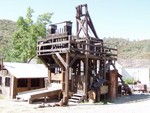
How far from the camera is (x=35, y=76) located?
92.2ft

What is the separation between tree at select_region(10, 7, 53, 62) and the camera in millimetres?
42156

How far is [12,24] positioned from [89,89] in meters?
98.7

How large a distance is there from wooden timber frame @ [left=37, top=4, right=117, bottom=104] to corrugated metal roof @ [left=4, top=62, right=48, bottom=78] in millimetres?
2174

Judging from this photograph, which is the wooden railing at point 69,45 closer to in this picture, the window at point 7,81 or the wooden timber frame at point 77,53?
the wooden timber frame at point 77,53

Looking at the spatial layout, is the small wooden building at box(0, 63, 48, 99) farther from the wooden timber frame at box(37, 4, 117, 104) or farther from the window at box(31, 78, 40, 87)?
the wooden timber frame at box(37, 4, 117, 104)

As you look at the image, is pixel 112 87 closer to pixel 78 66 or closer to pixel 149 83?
pixel 78 66

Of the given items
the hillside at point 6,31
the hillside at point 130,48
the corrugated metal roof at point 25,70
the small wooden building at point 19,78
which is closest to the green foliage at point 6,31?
the hillside at point 6,31

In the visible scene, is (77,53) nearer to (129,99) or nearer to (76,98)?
(76,98)

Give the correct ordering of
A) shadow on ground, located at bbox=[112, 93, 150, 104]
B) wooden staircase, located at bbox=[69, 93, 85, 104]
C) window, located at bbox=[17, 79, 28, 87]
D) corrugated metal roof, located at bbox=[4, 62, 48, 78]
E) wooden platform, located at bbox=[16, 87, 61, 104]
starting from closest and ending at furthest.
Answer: wooden platform, located at bbox=[16, 87, 61, 104] < wooden staircase, located at bbox=[69, 93, 85, 104] < shadow on ground, located at bbox=[112, 93, 150, 104] < corrugated metal roof, located at bbox=[4, 62, 48, 78] < window, located at bbox=[17, 79, 28, 87]

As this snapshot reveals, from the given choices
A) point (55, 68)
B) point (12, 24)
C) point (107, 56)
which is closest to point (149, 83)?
point (107, 56)

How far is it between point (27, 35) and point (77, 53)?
20561 millimetres

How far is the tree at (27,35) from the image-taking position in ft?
138

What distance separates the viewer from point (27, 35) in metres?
42.6

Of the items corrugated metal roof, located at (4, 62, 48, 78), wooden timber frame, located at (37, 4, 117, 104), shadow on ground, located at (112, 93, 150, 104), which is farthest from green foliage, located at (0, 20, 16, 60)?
shadow on ground, located at (112, 93, 150, 104)
